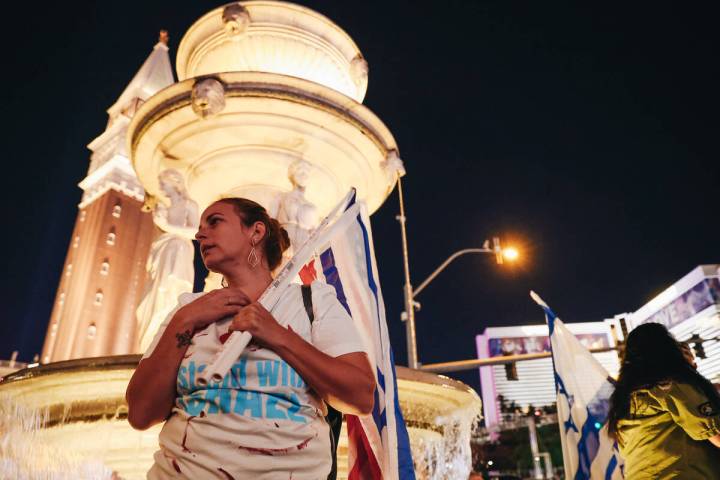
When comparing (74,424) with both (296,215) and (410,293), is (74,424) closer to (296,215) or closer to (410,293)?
(296,215)

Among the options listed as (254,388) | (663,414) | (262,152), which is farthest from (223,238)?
(262,152)

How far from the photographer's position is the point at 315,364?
171 cm

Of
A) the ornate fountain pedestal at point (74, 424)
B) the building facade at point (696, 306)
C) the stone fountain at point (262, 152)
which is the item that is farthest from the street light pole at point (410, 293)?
the building facade at point (696, 306)

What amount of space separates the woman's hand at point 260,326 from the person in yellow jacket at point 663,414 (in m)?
2.36

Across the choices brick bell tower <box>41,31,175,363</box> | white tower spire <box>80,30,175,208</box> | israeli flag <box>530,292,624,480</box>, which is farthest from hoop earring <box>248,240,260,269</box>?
white tower spire <box>80,30,175,208</box>

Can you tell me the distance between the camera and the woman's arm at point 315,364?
1687 millimetres

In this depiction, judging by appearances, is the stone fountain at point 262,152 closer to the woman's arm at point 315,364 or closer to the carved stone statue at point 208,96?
the carved stone statue at point 208,96

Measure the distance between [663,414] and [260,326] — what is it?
2.50 meters

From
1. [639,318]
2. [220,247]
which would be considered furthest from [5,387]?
[639,318]

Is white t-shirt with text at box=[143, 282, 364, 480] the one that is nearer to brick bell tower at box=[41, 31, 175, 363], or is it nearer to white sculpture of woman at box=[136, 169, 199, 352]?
white sculpture of woman at box=[136, 169, 199, 352]

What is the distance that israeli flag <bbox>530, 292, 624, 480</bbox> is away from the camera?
451 centimetres

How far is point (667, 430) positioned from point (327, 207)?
197 inches

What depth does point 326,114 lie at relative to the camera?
627cm

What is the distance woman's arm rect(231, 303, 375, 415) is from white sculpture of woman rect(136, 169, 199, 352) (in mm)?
4133
